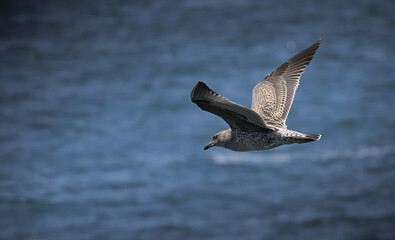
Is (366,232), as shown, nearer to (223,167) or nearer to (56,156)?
(223,167)

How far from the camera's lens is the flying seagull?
8.33 meters

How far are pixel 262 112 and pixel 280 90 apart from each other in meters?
0.80

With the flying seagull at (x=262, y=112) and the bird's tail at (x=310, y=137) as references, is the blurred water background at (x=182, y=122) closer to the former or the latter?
the flying seagull at (x=262, y=112)

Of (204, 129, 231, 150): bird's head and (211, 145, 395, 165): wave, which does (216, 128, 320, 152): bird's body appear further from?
(211, 145, 395, 165): wave

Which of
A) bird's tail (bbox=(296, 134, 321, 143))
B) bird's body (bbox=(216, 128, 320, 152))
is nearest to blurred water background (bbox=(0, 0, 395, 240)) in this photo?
bird's body (bbox=(216, 128, 320, 152))

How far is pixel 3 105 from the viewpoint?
58062 millimetres

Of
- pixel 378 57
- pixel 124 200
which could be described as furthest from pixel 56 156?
pixel 378 57

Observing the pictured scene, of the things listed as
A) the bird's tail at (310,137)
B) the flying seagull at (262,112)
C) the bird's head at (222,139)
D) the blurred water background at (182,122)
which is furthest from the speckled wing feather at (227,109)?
the blurred water background at (182,122)

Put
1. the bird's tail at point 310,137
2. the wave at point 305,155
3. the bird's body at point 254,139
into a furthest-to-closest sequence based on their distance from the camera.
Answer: the wave at point 305,155, the bird's body at point 254,139, the bird's tail at point 310,137

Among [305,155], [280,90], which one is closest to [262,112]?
[280,90]

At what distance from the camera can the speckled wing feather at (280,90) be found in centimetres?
1067

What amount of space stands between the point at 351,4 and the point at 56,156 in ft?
122

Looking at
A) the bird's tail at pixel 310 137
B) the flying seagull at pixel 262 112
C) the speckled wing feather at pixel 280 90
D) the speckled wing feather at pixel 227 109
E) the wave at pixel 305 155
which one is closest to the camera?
the speckled wing feather at pixel 227 109

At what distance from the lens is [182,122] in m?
49.5
